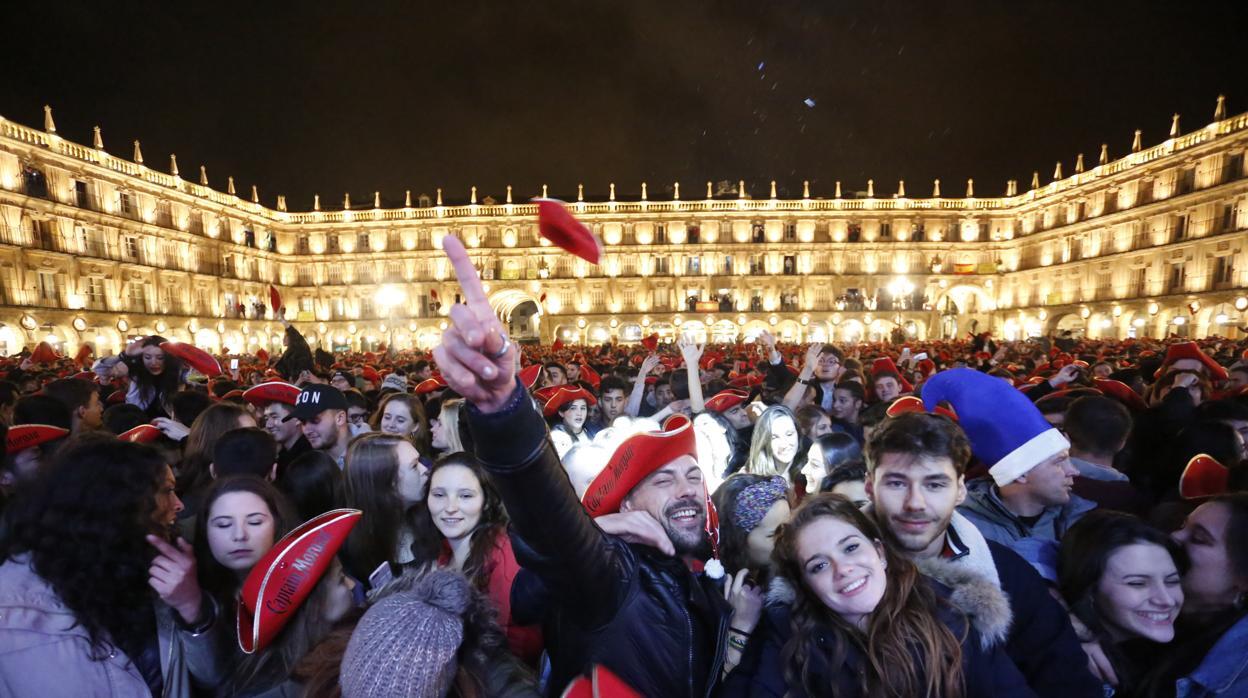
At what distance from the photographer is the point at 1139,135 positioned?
39.2 metres

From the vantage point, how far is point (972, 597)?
204 centimetres

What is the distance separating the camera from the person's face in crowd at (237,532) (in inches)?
99.0

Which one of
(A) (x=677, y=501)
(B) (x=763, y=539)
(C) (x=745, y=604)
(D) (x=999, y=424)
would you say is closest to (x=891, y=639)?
(C) (x=745, y=604)

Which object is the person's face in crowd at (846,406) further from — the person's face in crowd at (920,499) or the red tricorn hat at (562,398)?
the person's face in crowd at (920,499)

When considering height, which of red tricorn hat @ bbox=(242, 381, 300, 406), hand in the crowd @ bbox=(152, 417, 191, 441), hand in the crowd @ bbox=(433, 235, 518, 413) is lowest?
hand in the crowd @ bbox=(152, 417, 191, 441)

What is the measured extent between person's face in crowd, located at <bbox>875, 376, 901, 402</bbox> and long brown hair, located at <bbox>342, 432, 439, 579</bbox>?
5.97 m

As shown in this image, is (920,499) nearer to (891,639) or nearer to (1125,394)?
(891,639)

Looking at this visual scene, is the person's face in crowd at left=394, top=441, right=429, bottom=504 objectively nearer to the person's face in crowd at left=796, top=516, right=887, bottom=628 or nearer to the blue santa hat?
the person's face in crowd at left=796, top=516, right=887, bottom=628

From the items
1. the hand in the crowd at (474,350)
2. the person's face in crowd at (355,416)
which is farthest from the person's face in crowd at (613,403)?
the hand in the crowd at (474,350)

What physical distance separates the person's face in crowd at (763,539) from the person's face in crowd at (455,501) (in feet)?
4.93

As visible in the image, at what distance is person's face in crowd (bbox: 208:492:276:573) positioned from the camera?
2.52m

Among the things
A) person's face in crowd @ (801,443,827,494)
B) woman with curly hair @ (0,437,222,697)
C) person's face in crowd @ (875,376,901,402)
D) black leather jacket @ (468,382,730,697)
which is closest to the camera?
black leather jacket @ (468,382,730,697)

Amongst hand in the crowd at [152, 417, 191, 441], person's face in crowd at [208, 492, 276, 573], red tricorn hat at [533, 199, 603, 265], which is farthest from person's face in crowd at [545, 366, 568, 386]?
red tricorn hat at [533, 199, 603, 265]

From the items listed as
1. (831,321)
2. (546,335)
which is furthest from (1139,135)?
(546,335)
